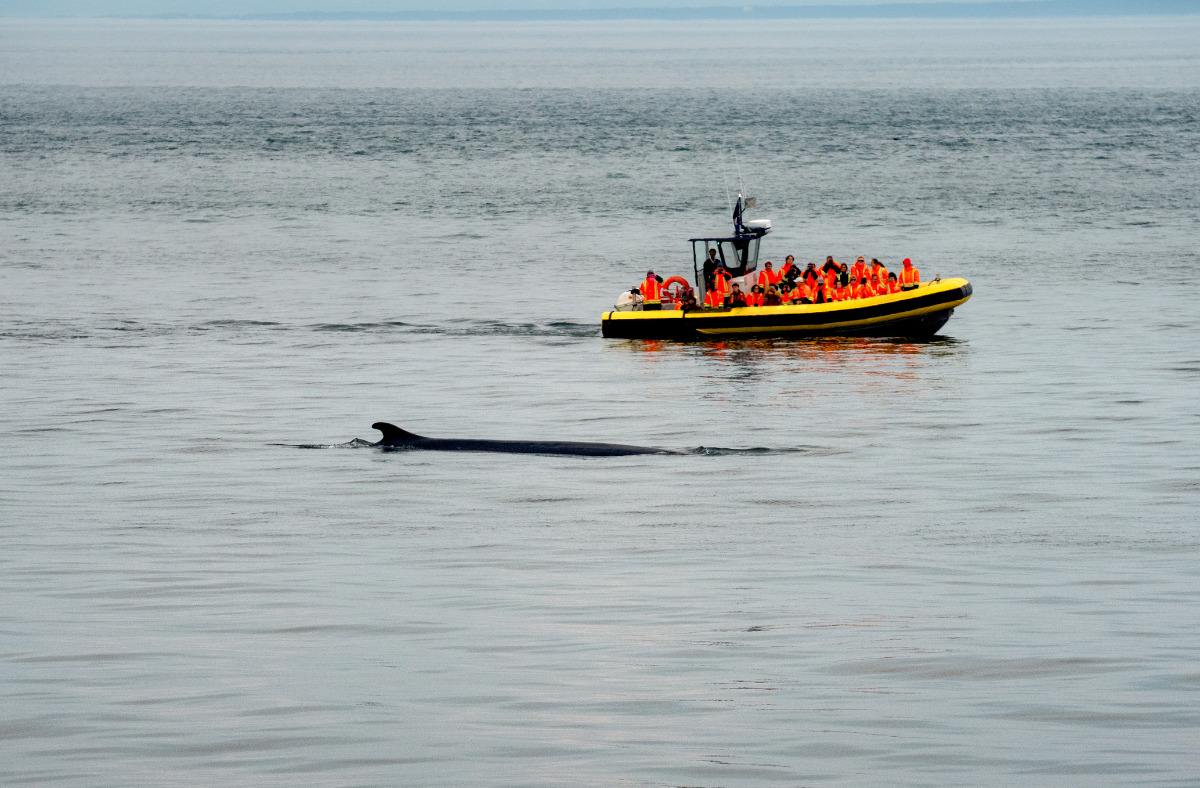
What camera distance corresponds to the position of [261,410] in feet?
82.5

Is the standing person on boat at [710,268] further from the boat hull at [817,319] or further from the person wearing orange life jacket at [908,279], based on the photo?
the person wearing orange life jacket at [908,279]

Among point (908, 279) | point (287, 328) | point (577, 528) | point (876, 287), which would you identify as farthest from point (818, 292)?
point (577, 528)

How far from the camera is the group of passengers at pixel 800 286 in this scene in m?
32.7

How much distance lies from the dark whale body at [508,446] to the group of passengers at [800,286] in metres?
12.3

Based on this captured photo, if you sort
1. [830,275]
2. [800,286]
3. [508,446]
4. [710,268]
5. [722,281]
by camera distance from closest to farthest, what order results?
[508,446] → [830,275] → [800,286] → [722,281] → [710,268]

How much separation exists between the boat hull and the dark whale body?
38.6ft

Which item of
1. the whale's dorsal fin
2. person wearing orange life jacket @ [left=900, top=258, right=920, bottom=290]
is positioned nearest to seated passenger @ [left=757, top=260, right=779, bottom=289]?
person wearing orange life jacket @ [left=900, top=258, right=920, bottom=290]

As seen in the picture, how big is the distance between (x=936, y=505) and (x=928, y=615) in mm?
4933

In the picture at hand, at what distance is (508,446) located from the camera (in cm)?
2083

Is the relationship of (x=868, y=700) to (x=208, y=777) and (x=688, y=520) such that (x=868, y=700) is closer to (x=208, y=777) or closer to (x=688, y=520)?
(x=208, y=777)

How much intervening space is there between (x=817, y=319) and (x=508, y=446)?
12857 mm

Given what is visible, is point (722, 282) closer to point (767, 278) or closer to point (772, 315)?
point (767, 278)

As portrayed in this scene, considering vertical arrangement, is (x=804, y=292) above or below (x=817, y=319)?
above

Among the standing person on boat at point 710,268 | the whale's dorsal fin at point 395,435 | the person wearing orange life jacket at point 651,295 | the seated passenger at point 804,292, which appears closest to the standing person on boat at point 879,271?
the seated passenger at point 804,292
